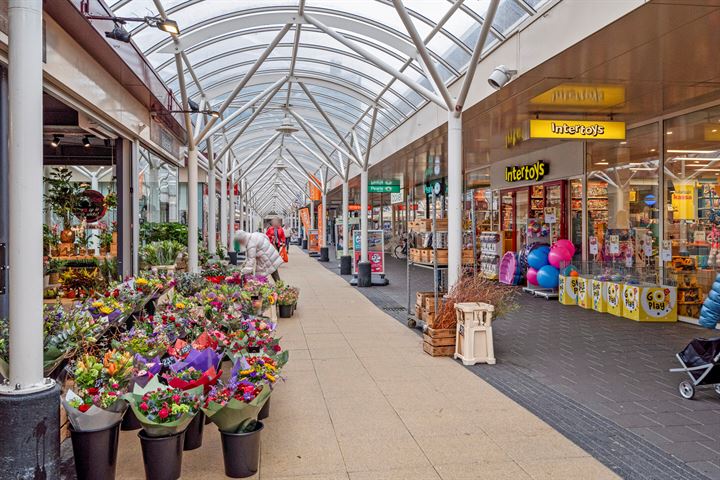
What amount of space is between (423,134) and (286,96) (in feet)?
21.9

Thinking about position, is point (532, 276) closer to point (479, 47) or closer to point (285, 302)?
point (285, 302)

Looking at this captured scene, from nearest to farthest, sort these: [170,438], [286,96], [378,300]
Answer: [170,438]
[378,300]
[286,96]

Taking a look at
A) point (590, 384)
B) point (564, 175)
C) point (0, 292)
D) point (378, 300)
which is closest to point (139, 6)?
point (0, 292)

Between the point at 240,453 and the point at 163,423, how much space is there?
546 millimetres

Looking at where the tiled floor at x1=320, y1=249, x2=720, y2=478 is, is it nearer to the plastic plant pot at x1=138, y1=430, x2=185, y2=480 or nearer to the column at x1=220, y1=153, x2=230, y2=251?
the plastic plant pot at x1=138, y1=430, x2=185, y2=480

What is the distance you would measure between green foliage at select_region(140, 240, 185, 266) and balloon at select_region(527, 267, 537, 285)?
8.31m

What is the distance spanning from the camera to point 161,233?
1456 centimetres

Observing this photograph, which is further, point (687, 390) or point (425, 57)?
point (425, 57)

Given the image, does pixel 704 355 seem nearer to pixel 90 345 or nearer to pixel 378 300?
pixel 90 345

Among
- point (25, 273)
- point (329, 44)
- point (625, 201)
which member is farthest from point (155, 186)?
point (25, 273)

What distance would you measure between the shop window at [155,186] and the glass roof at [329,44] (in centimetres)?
185

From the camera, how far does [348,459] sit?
4254mm

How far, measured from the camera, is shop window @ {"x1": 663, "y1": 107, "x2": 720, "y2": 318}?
10438 mm

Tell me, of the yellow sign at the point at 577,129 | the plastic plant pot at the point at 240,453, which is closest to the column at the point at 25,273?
the plastic plant pot at the point at 240,453
